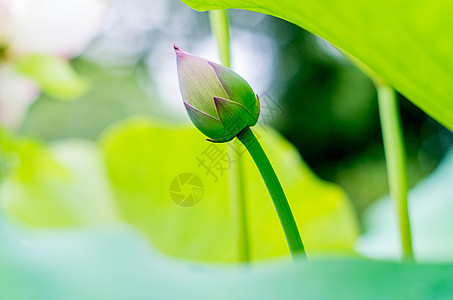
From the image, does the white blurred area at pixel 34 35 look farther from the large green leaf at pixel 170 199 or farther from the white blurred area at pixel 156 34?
the white blurred area at pixel 156 34

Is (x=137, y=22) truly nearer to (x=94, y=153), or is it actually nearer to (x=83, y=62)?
(x=83, y=62)

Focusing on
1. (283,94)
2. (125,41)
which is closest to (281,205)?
(125,41)

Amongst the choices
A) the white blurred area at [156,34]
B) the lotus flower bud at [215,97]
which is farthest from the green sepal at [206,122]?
the white blurred area at [156,34]

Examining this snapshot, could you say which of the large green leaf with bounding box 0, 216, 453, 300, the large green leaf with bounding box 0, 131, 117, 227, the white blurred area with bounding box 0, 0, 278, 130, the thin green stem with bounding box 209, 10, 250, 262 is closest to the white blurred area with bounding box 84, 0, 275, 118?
the white blurred area with bounding box 0, 0, 278, 130

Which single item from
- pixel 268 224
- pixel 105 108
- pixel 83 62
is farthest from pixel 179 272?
pixel 83 62

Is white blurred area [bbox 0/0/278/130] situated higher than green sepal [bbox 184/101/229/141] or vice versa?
white blurred area [bbox 0/0/278/130]

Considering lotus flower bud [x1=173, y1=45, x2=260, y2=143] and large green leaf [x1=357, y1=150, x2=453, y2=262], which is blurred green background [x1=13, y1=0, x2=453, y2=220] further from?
lotus flower bud [x1=173, y1=45, x2=260, y2=143]
